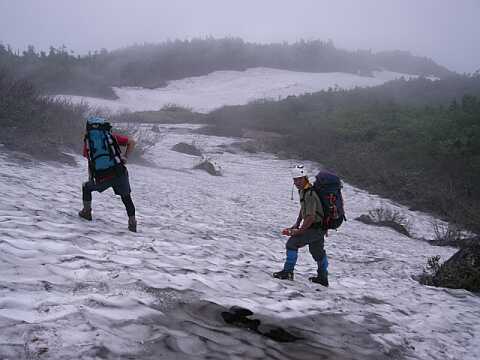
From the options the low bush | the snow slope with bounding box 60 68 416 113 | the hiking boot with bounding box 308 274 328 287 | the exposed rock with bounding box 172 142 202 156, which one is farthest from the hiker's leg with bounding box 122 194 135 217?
the snow slope with bounding box 60 68 416 113

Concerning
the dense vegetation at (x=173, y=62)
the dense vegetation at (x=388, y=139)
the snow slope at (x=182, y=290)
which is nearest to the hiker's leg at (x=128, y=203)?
the snow slope at (x=182, y=290)

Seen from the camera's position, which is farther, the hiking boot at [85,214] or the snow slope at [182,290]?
the hiking boot at [85,214]

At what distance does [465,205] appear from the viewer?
13.4 m

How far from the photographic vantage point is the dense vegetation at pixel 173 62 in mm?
32781

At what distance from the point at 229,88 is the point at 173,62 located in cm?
810

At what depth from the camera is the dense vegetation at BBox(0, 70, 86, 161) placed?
10.1 m

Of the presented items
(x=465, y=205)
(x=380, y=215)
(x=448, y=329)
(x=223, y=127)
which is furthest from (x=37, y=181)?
(x=223, y=127)

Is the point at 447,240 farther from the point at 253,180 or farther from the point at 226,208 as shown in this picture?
the point at 253,180

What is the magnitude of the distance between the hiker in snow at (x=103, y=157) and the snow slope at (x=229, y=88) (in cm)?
2423

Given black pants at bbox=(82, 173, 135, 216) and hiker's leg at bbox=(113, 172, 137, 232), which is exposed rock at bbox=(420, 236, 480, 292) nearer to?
hiker's leg at bbox=(113, 172, 137, 232)

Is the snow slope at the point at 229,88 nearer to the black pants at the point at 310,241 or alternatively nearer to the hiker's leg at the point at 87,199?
the hiker's leg at the point at 87,199

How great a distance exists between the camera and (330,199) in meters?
5.31

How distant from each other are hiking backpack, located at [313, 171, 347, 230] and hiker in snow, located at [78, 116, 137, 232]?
259cm

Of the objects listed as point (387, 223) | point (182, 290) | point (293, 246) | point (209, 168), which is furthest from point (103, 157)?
point (209, 168)
